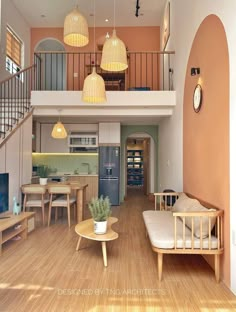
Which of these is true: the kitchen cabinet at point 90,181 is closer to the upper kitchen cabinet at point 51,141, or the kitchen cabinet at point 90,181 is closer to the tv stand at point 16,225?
the upper kitchen cabinet at point 51,141

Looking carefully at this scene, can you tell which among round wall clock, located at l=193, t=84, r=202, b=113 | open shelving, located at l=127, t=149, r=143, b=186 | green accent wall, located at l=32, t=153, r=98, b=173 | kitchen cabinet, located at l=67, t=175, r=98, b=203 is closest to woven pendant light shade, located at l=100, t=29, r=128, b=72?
round wall clock, located at l=193, t=84, r=202, b=113

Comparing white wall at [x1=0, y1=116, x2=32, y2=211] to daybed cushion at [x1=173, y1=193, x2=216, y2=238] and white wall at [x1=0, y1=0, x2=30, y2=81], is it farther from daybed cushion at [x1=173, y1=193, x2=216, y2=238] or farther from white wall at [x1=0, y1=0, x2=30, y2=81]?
daybed cushion at [x1=173, y1=193, x2=216, y2=238]

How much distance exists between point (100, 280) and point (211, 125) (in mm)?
2382

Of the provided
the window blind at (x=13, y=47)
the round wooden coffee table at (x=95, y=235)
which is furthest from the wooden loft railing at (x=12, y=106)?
the round wooden coffee table at (x=95, y=235)

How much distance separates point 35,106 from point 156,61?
16.3 feet

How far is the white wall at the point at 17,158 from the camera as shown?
5301 millimetres

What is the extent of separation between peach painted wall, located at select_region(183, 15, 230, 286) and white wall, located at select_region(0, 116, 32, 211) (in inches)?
138

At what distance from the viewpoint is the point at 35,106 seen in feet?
20.8

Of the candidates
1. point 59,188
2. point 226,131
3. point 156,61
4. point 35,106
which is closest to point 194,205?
point 226,131

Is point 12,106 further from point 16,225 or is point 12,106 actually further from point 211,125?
Answer: point 211,125

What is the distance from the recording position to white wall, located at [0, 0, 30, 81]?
715 centimetres

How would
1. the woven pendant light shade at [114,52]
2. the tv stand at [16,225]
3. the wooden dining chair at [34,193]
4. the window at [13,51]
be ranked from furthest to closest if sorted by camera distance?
the window at [13,51]
the wooden dining chair at [34,193]
the tv stand at [16,225]
the woven pendant light shade at [114,52]

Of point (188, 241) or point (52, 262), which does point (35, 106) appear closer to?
point (52, 262)

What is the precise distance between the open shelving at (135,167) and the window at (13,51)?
686cm
